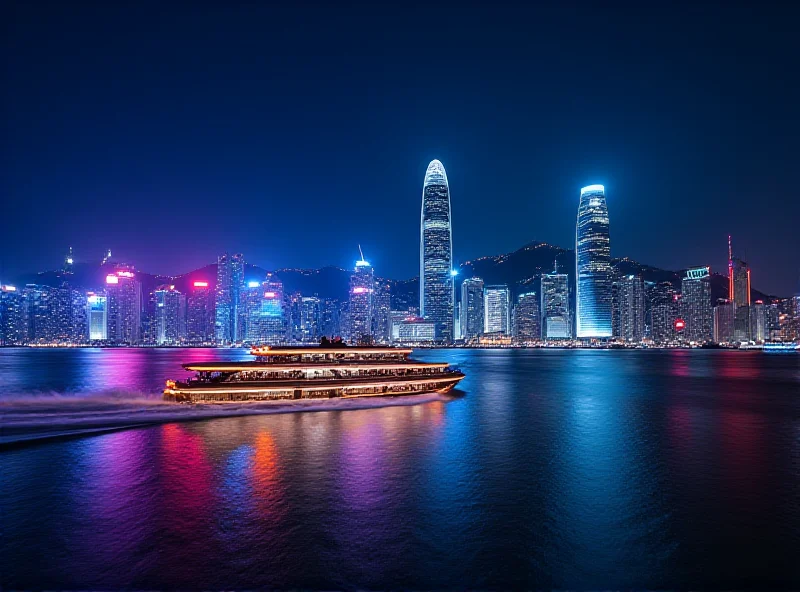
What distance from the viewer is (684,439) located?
1403 inches

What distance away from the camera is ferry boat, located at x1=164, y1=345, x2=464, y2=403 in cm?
4403

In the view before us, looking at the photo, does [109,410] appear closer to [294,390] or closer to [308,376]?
[294,390]

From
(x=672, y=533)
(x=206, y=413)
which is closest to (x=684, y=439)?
(x=672, y=533)

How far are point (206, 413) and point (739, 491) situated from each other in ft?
125

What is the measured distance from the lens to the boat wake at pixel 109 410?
34875mm

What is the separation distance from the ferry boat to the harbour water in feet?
18.7

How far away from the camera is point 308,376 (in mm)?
47781

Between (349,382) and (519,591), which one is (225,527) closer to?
(519,591)

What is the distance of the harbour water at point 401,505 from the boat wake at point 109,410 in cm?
186

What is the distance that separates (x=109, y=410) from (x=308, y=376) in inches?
688

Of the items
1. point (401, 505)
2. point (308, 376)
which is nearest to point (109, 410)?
point (308, 376)

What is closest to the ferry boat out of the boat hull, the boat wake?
the boat hull

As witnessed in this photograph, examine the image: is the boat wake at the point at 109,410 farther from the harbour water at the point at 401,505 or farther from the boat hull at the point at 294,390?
the harbour water at the point at 401,505

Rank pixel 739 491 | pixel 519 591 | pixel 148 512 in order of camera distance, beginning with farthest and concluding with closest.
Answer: pixel 739 491
pixel 148 512
pixel 519 591
